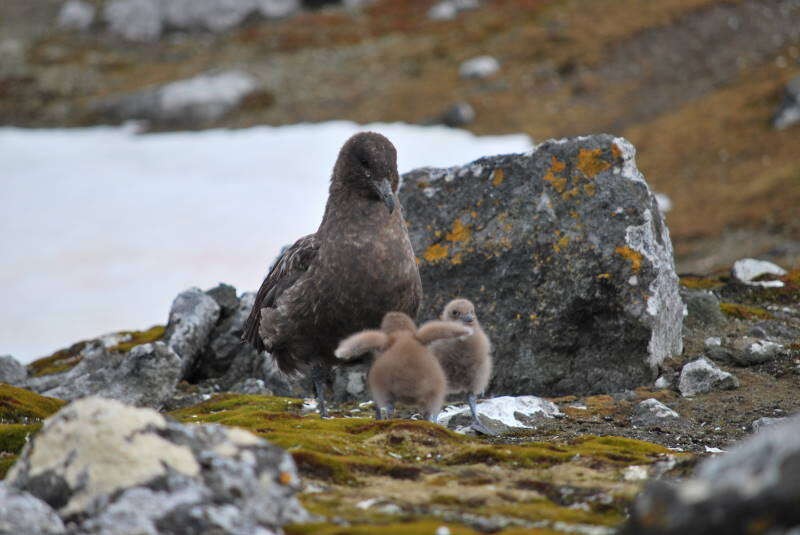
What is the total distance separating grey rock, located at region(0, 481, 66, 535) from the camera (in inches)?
195

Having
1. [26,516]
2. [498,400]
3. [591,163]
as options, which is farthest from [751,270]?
[26,516]

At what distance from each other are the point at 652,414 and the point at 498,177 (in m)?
4.63

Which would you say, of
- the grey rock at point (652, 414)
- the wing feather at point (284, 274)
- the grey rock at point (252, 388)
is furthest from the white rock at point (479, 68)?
the grey rock at point (652, 414)

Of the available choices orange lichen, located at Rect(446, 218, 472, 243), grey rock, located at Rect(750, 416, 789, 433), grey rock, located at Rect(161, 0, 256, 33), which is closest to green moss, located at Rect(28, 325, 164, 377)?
orange lichen, located at Rect(446, 218, 472, 243)

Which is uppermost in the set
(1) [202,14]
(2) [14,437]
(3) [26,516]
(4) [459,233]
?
(1) [202,14]

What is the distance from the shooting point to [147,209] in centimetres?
3944

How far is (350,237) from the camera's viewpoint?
1028cm

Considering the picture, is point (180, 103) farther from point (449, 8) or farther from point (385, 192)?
point (385, 192)

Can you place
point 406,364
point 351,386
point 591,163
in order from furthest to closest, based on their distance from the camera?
point 351,386 → point 591,163 → point 406,364

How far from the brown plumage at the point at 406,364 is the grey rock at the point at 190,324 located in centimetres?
723

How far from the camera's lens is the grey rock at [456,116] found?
4741cm

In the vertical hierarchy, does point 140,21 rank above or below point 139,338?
above

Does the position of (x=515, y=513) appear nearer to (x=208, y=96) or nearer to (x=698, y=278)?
(x=698, y=278)

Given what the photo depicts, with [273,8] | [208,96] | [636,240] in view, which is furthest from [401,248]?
[273,8]
